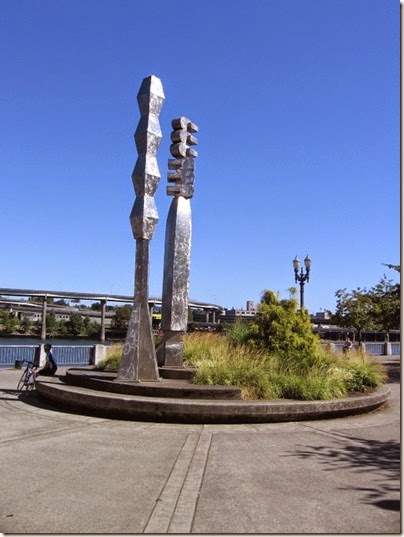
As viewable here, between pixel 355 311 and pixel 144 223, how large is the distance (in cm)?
2977

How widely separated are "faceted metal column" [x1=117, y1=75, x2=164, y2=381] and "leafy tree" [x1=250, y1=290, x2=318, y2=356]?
14.9ft

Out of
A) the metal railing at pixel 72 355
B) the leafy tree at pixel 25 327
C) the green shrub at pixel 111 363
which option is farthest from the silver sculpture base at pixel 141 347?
the leafy tree at pixel 25 327

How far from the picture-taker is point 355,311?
3744 centimetres

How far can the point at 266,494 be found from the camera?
4812 mm

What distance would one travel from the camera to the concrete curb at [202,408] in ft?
27.5

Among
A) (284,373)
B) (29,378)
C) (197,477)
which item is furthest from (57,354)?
(197,477)

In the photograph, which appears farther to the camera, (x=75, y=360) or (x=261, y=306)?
(x=75, y=360)

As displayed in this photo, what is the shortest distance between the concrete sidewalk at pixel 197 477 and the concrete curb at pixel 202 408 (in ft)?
0.62

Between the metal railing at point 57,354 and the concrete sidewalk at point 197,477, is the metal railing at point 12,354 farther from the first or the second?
the concrete sidewalk at point 197,477

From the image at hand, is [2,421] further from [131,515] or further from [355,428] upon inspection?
[355,428]

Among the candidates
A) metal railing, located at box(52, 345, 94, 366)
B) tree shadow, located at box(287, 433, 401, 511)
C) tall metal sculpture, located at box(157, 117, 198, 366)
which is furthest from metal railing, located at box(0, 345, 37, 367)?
tree shadow, located at box(287, 433, 401, 511)

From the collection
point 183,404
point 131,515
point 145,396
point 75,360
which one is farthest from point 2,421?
point 75,360

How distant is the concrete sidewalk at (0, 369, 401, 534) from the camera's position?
162 inches

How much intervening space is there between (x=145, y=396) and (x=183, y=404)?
1.23 meters
